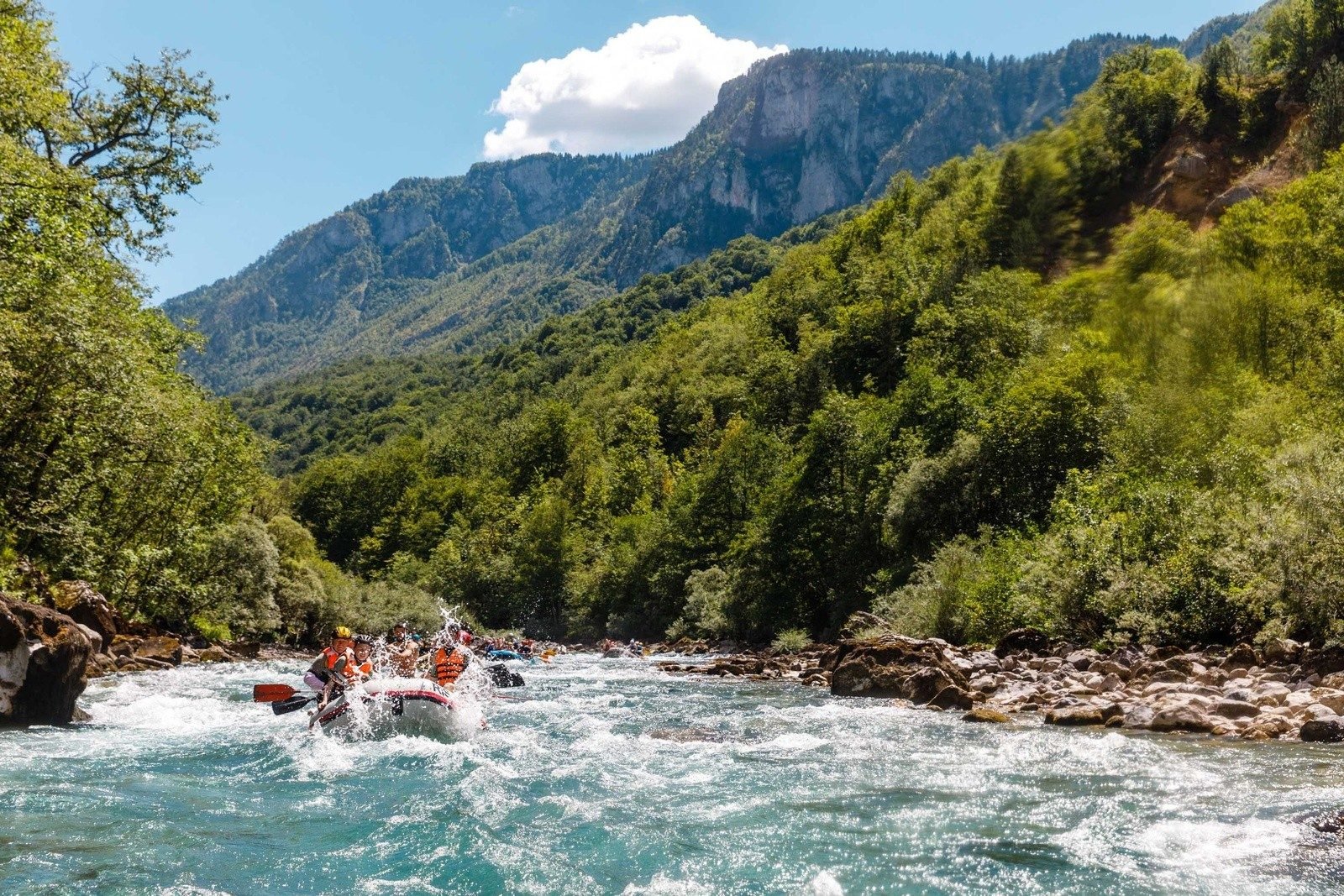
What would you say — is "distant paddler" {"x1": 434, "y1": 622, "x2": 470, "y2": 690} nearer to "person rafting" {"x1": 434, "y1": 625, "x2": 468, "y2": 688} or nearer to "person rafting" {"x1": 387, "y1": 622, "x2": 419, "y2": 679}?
"person rafting" {"x1": 434, "y1": 625, "x2": 468, "y2": 688}

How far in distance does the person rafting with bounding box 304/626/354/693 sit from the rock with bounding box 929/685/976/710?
11.7 meters

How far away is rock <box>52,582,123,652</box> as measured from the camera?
913 inches

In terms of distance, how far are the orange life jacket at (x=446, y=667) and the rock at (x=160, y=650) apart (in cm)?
1288

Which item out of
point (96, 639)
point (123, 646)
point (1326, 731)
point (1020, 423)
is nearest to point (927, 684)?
point (1326, 731)

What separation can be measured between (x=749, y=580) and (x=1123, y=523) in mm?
22758

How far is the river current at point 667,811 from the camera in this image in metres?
8.12

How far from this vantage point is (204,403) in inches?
1572

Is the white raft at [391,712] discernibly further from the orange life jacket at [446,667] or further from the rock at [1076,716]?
the rock at [1076,716]

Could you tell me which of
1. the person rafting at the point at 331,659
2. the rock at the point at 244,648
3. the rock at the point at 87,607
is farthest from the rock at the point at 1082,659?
the rock at the point at 244,648

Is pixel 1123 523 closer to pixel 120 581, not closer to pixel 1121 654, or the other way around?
pixel 1121 654

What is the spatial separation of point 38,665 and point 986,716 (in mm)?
15943

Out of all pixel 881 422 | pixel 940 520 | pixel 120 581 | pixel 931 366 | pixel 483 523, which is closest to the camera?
pixel 120 581

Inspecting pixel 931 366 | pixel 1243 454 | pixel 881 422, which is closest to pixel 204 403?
pixel 881 422

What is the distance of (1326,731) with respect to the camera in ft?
42.9
